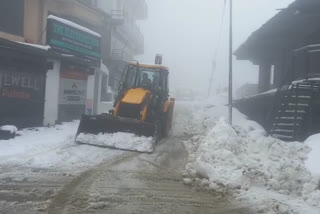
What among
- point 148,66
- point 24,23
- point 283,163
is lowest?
point 283,163

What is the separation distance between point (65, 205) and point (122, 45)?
3353cm

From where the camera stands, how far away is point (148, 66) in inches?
642

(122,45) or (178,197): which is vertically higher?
(122,45)

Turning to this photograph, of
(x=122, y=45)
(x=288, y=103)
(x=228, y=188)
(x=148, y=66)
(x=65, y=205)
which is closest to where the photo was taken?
(x=65, y=205)

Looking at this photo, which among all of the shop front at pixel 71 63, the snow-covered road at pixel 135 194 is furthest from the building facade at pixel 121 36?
the snow-covered road at pixel 135 194

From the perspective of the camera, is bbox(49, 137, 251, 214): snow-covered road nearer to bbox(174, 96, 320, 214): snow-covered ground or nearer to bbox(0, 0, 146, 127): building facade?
bbox(174, 96, 320, 214): snow-covered ground

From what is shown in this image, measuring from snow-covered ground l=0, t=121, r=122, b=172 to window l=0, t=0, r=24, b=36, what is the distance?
557 cm

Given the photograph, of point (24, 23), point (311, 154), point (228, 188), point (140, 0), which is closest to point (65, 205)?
point (228, 188)

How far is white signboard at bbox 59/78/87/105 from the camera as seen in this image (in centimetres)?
2044

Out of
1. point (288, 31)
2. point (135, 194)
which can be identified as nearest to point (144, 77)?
point (135, 194)

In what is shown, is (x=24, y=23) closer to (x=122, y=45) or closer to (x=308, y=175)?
(x=308, y=175)

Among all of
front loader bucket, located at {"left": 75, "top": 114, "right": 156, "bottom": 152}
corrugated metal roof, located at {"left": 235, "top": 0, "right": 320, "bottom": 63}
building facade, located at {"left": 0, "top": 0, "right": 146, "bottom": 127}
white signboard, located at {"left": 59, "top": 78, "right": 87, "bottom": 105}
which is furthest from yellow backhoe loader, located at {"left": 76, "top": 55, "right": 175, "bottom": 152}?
corrugated metal roof, located at {"left": 235, "top": 0, "right": 320, "bottom": 63}

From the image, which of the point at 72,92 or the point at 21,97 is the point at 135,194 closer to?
the point at 21,97

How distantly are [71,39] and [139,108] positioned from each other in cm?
740
